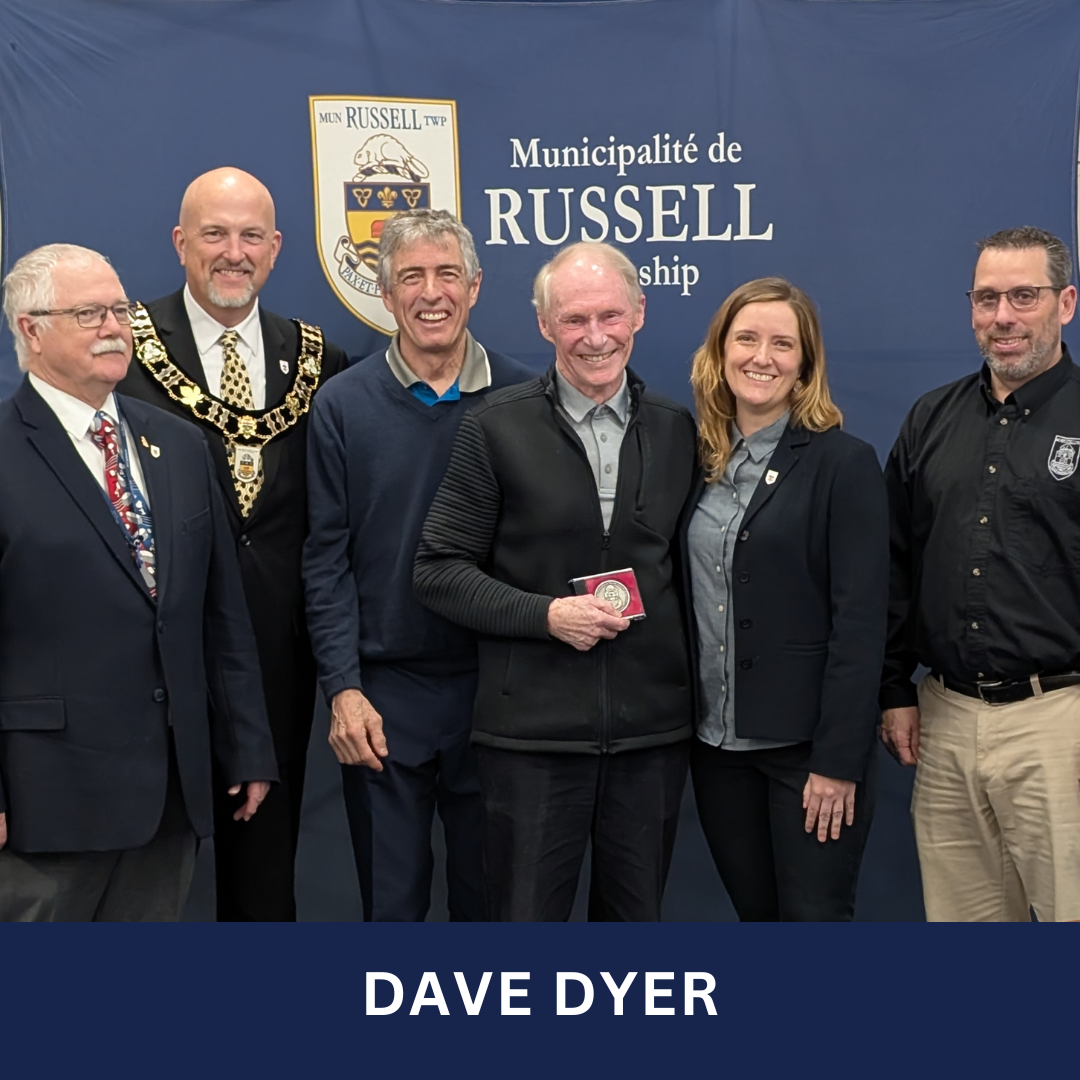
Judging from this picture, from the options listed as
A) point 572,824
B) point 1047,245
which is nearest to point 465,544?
point 572,824

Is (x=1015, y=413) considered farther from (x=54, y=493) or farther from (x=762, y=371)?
(x=54, y=493)

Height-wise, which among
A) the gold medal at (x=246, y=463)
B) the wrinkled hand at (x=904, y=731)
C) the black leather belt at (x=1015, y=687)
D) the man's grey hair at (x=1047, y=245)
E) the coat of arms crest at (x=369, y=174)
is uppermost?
the coat of arms crest at (x=369, y=174)

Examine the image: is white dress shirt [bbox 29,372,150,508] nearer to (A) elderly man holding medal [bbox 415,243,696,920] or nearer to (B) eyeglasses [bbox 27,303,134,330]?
(B) eyeglasses [bbox 27,303,134,330]

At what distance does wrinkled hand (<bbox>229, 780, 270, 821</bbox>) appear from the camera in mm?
2539

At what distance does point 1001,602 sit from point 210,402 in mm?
1624

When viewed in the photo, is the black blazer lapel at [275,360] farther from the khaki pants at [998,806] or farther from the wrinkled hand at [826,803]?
the khaki pants at [998,806]

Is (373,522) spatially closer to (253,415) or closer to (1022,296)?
(253,415)

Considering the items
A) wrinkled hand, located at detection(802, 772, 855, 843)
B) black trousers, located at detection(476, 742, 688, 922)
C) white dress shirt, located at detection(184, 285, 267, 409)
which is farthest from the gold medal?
wrinkled hand, located at detection(802, 772, 855, 843)

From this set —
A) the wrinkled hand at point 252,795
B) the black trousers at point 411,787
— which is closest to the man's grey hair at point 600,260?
the black trousers at point 411,787

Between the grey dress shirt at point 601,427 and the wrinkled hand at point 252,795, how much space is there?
2.81 ft

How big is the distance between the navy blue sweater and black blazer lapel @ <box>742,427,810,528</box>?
632 millimetres

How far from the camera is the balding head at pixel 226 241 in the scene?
9.16 feet

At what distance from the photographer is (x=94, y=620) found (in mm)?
2242

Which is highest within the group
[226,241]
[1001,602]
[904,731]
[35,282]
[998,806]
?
[226,241]
